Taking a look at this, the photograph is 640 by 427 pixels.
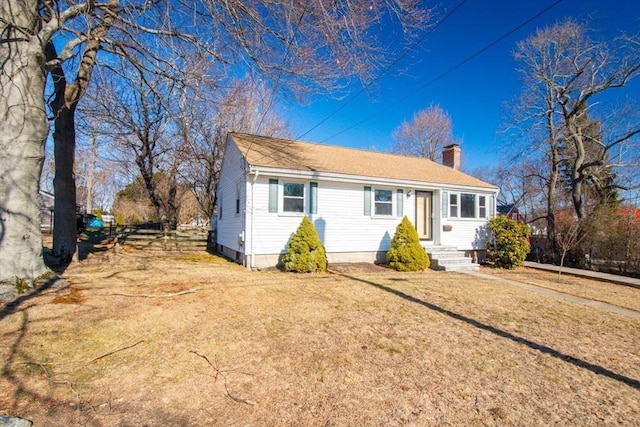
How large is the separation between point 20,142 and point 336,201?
804 cm

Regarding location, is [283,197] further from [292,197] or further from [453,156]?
[453,156]

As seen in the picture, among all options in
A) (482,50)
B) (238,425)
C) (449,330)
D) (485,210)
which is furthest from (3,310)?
(485,210)

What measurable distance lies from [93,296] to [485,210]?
14.0 metres

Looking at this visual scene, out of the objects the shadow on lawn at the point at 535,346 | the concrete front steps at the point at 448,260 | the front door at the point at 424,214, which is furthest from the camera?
the front door at the point at 424,214

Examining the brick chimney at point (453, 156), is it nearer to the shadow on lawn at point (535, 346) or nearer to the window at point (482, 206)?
the window at point (482, 206)

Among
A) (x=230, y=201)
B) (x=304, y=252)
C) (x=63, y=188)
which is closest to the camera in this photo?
(x=63, y=188)

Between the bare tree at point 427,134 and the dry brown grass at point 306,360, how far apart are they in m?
25.6

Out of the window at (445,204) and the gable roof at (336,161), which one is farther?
the window at (445,204)

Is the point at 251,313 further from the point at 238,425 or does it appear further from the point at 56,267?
the point at 56,267

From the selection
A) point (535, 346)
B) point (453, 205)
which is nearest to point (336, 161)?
point (453, 205)

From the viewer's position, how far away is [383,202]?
12.0 metres

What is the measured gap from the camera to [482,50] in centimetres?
741

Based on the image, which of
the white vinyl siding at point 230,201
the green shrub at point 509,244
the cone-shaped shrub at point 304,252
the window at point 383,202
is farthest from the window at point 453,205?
the white vinyl siding at point 230,201

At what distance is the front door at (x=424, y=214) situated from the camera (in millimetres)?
12828
